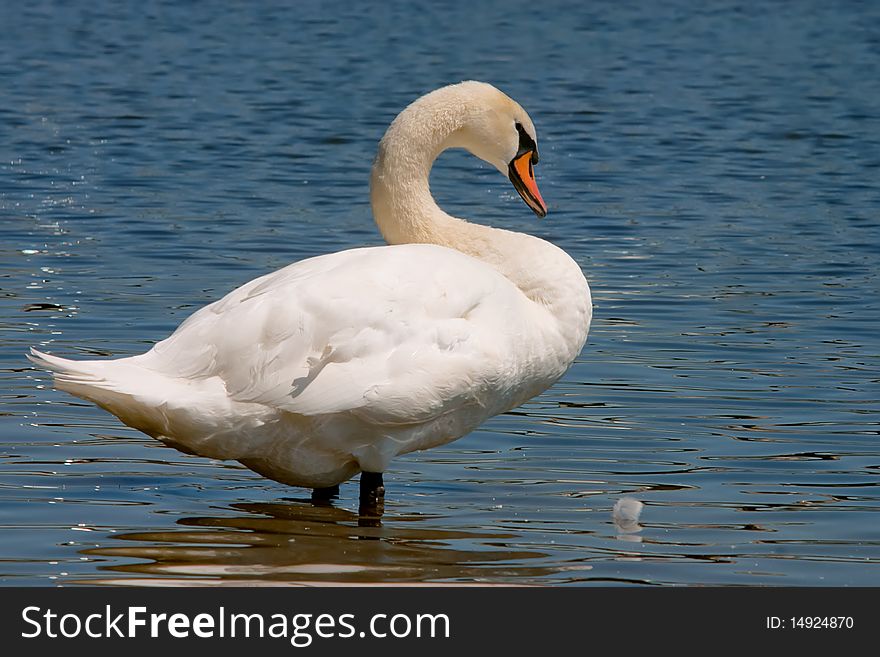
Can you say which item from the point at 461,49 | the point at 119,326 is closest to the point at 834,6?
the point at 461,49

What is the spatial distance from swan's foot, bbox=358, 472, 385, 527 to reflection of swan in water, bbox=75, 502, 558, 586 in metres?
0.05

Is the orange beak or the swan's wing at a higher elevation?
the orange beak

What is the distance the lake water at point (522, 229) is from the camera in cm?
583

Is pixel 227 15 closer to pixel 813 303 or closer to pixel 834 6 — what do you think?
pixel 834 6

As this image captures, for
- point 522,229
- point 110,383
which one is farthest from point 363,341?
point 522,229

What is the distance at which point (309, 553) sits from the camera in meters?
5.74

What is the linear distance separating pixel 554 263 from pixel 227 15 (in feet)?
71.2

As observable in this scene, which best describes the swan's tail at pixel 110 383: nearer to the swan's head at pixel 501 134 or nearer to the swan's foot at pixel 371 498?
the swan's foot at pixel 371 498

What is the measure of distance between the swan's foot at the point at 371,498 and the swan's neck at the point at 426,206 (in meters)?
0.94

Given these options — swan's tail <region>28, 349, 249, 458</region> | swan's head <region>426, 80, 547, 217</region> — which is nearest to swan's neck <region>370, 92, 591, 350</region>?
swan's head <region>426, 80, 547, 217</region>

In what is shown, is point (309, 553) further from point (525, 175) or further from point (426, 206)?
point (525, 175)

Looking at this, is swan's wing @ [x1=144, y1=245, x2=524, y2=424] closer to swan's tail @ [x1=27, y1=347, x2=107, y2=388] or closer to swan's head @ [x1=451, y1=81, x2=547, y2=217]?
swan's tail @ [x1=27, y1=347, x2=107, y2=388]

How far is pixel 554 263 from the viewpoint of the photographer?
21.0 ft

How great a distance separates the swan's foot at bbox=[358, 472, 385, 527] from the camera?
6.09 meters
